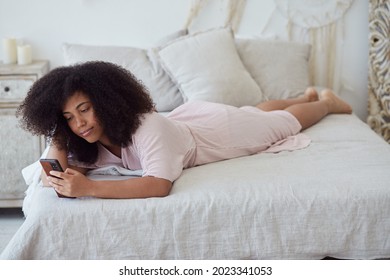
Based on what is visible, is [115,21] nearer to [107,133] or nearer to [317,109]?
[317,109]

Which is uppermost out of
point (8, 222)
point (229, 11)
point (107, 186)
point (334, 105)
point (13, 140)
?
point (229, 11)

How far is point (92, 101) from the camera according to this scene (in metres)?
1.97

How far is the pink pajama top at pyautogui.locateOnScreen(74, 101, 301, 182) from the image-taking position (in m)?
1.99

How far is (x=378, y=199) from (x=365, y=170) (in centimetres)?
20

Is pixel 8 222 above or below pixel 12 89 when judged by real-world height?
below

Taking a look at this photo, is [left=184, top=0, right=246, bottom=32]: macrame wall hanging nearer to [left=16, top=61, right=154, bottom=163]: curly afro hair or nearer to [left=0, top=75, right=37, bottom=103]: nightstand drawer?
[left=0, top=75, right=37, bottom=103]: nightstand drawer

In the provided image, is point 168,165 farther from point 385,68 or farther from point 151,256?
point 385,68

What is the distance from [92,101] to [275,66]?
1.29m

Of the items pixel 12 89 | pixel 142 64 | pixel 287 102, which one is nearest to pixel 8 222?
pixel 12 89

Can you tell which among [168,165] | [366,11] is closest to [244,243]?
[168,165]

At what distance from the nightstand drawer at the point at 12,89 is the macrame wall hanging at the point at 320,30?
1338 millimetres

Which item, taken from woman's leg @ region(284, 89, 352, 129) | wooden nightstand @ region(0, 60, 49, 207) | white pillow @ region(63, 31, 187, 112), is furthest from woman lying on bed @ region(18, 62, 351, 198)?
wooden nightstand @ region(0, 60, 49, 207)

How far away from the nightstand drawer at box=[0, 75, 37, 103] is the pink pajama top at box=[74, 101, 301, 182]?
Result: 3.02 feet

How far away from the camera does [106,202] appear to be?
6.20 ft
